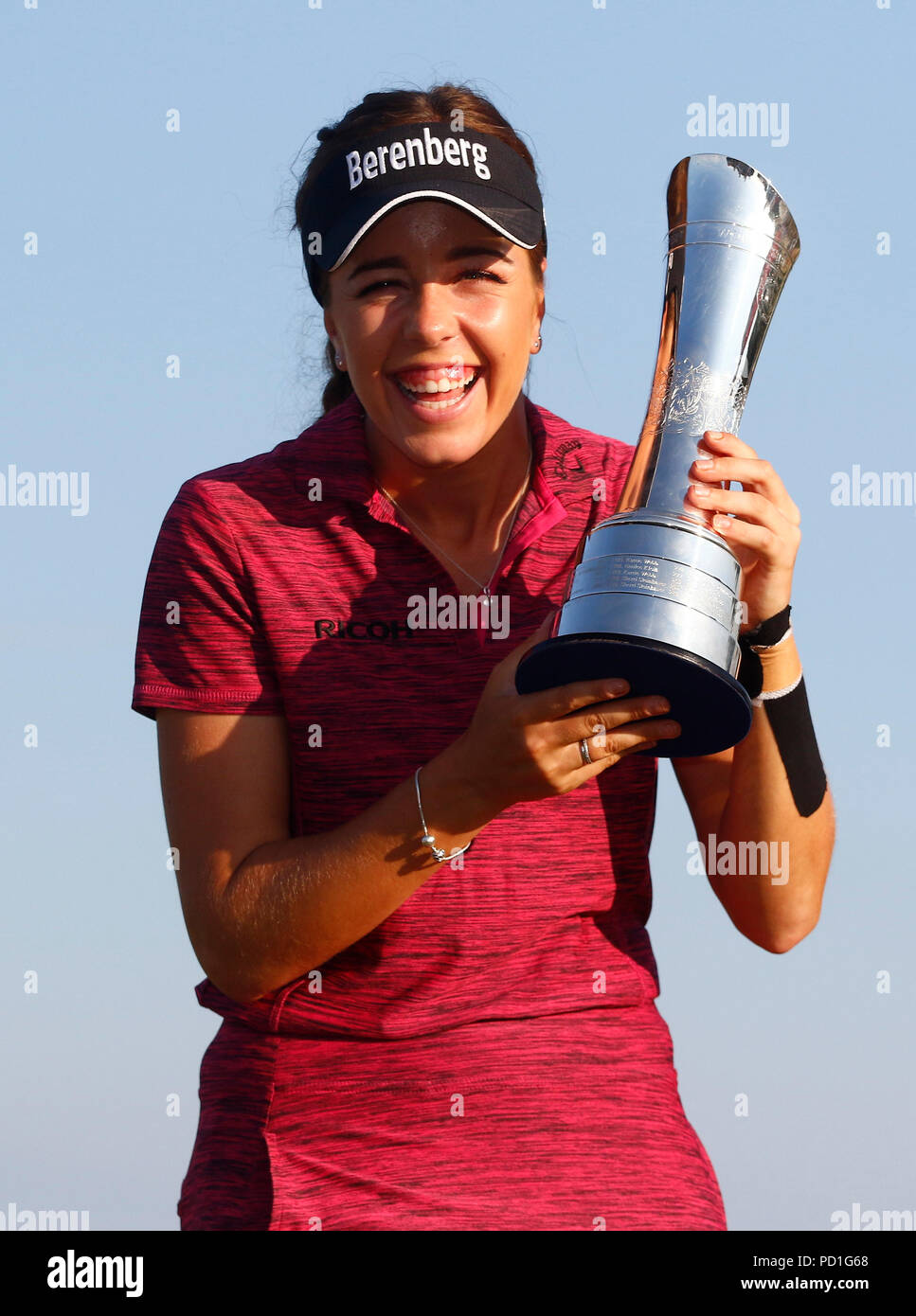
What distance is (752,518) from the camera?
2994 mm

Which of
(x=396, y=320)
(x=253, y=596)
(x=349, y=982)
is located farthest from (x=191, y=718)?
(x=396, y=320)

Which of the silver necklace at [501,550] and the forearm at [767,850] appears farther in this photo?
the silver necklace at [501,550]

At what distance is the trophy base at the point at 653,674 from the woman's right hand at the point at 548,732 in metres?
0.02

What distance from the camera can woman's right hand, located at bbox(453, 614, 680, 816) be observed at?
9.29 feet

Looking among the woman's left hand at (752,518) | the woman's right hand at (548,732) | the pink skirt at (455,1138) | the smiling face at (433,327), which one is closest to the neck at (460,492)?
the smiling face at (433,327)

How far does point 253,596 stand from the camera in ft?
11.3

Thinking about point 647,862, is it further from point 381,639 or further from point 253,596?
point 253,596

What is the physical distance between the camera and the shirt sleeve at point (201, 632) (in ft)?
11.2

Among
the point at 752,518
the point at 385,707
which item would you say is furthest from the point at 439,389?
the point at 752,518

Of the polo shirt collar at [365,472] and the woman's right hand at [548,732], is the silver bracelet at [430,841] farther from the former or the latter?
the polo shirt collar at [365,472]

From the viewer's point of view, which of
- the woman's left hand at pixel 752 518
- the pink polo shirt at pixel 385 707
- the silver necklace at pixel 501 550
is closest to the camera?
the woman's left hand at pixel 752 518

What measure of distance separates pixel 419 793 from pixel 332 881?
0.23 metres

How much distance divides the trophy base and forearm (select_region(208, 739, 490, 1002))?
9.7 inches

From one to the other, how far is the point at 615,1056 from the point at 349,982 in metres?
0.49
